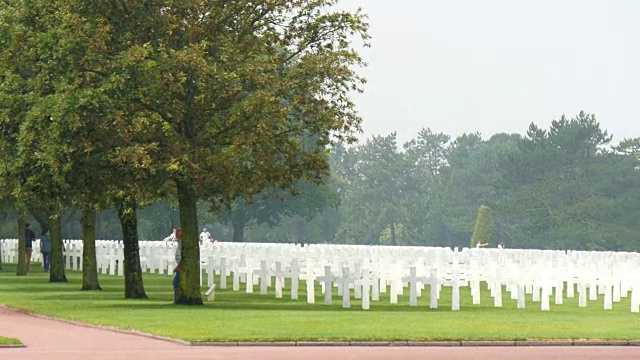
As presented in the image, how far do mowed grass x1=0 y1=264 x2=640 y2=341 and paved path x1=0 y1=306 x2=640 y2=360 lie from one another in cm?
113

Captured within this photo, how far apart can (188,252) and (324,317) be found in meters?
7.82

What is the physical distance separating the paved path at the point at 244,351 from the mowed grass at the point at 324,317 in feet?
3.69

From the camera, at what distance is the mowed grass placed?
27.7 metres

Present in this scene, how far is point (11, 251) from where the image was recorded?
89250mm

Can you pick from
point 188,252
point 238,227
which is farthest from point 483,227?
point 188,252

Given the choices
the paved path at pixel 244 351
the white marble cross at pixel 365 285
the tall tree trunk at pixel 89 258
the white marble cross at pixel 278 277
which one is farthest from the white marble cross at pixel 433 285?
the tall tree trunk at pixel 89 258

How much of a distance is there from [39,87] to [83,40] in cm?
204

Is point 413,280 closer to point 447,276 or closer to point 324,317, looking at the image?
point 447,276

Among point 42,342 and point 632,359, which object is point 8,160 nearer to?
point 42,342

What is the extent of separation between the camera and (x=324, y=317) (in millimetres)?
33219

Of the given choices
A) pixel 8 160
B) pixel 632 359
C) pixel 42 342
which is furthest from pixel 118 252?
pixel 632 359

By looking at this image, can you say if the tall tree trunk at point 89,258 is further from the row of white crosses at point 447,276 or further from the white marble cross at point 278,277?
the white marble cross at point 278,277

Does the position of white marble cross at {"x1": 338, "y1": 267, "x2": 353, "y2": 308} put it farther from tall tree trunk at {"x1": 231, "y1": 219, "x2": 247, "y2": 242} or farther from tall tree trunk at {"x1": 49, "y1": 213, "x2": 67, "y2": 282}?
tall tree trunk at {"x1": 231, "y1": 219, "x2": 247, "y2": 242}

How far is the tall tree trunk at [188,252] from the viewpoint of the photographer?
130ft
